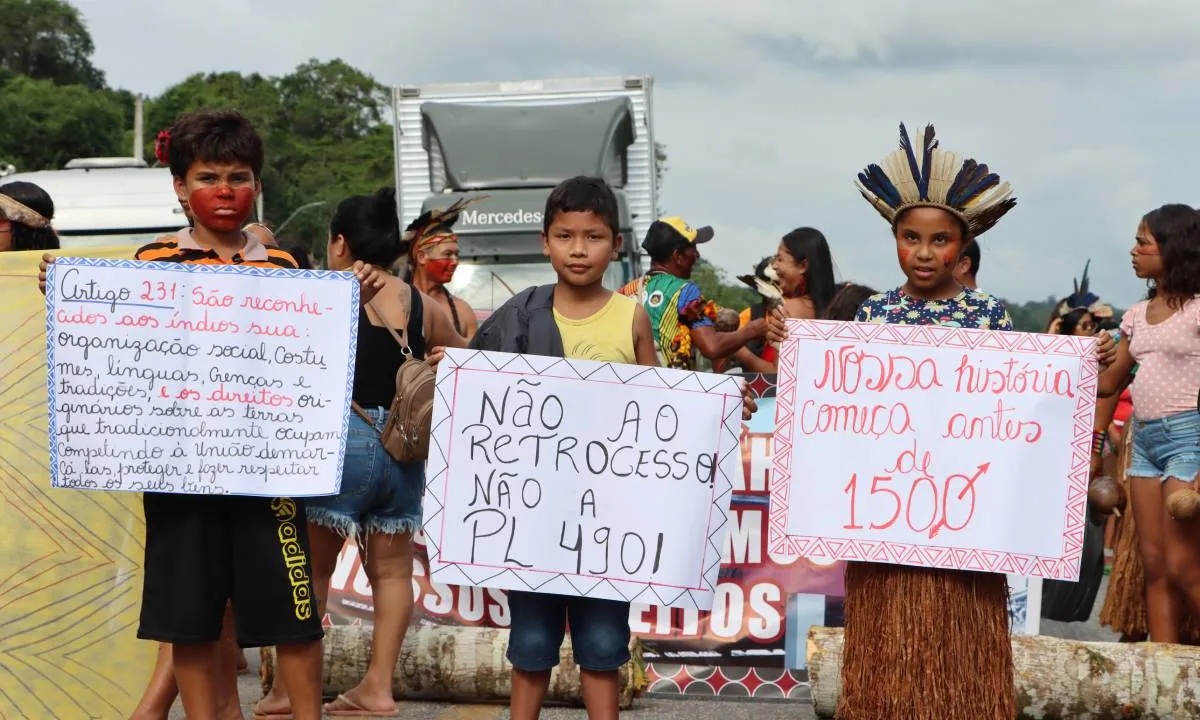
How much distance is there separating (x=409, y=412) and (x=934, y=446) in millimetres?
1736

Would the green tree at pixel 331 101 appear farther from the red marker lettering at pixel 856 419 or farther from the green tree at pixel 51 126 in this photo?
the red marker lettering at pixel 856 419

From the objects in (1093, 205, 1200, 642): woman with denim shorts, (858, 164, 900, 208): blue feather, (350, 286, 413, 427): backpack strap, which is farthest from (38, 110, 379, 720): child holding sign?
(1093, 205, 1200, 642): woman with denim shorts

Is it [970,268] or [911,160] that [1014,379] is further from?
[970,268]

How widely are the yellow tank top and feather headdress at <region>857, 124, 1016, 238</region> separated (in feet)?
2.94

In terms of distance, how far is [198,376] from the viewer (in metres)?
4.55

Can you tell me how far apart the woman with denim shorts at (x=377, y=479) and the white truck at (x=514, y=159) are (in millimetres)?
9032

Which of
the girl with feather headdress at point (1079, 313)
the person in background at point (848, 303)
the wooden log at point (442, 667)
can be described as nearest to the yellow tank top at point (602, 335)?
the wooden log at point (442, 667)

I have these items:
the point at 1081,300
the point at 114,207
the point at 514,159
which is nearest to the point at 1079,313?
the point at 1081,300

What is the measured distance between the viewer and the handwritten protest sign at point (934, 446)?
463 cm

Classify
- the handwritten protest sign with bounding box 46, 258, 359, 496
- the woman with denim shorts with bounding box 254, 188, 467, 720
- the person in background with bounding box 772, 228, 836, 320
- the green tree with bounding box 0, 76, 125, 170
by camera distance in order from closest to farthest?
the handwritten protest sign with bounding box 46, 258, 359, 496, the woman with denim shorts with bounding box 254, 188, 467, 720, the person in background with bounding box 772, 228, 836, 320, the green tree with bounding box 0, 76, 125, 170

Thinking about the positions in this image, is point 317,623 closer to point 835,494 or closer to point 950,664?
point 835,494

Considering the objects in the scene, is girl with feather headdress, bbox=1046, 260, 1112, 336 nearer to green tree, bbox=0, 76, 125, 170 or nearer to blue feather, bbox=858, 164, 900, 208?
blue feather, bbox=858, 164, 900, 208

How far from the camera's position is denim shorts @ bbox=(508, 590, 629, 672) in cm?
470

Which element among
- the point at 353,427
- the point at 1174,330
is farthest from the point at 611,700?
the point at 1174,330
